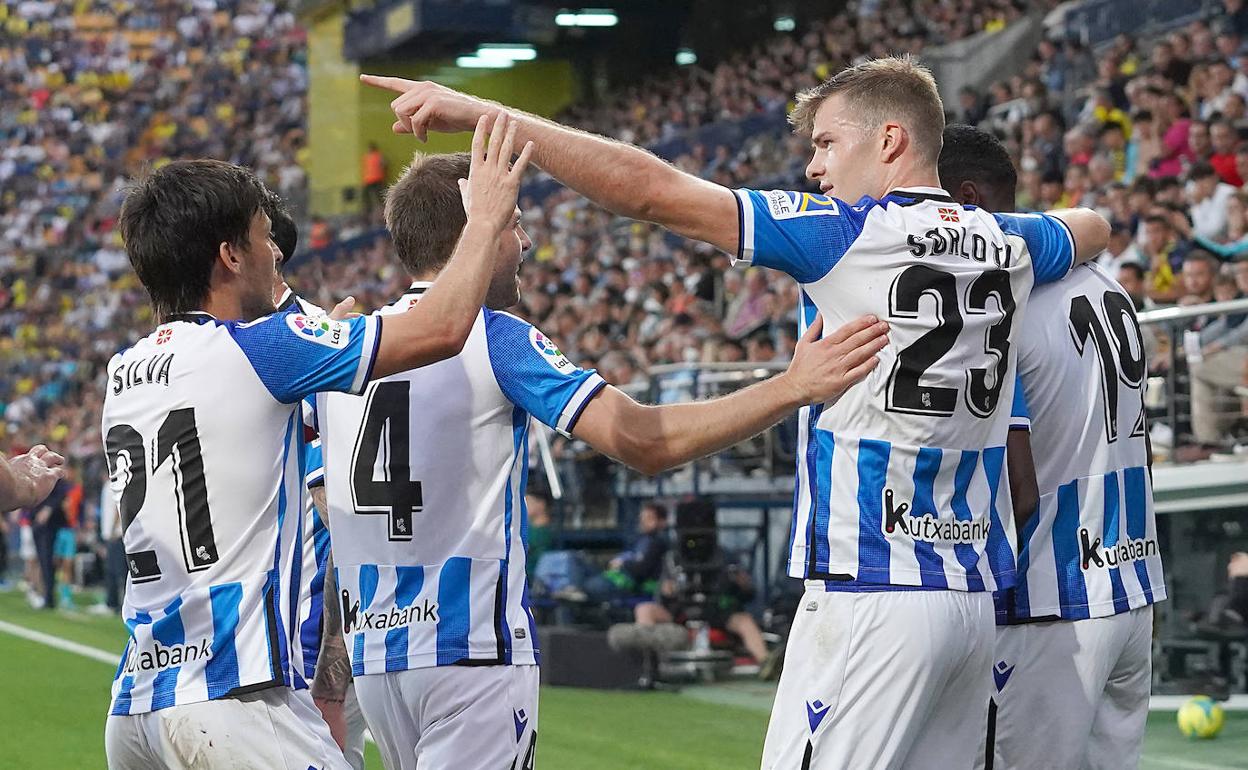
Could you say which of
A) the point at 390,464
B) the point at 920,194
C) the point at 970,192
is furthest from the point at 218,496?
the point at 970,192

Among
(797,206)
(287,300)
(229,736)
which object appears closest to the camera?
(229,736)

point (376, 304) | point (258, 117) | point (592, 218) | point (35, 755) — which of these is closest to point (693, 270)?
point (592, 218)

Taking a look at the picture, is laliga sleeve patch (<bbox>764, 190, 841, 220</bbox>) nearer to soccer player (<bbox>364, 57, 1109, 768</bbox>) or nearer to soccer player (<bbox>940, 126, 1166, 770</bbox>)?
soccer player (<bbox>364, 57, 1109, 768</bbox>)

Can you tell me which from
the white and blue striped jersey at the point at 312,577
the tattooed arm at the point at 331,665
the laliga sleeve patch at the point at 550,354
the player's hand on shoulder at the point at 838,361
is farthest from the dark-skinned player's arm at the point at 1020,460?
the white and blue striped jersey at the point at 312,577

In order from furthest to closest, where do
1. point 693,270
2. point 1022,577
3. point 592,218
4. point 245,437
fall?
1. point 592,218
2. point 693,270
3. point 1022,577
4. point 245,437

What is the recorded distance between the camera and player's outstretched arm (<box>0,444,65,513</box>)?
12.4 ft

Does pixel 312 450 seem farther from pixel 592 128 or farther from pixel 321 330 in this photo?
pixel 592 128

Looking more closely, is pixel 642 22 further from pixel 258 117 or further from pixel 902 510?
pixel 902 510

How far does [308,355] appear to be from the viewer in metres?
3.29

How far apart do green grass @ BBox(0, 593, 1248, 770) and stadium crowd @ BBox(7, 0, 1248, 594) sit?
2261 millimetres

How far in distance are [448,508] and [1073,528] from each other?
1633 millimetres

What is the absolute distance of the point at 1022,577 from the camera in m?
4.19

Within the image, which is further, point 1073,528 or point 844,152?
point 1073,528

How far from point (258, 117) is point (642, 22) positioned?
11647 mm
